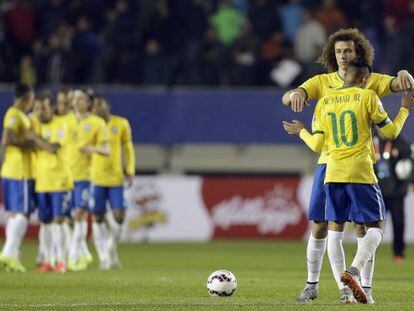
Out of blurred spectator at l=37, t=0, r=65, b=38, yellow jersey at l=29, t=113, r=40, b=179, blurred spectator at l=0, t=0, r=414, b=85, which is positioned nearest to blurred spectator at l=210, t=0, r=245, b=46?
blurred spectator at l=0, t=0, r=414, b=85

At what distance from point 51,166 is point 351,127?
757 centimetres

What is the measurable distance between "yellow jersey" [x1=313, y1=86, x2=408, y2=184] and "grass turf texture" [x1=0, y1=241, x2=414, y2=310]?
3.76 feet

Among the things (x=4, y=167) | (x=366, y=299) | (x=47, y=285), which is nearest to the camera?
(x=366, y=299)

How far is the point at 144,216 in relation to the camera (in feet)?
83.9

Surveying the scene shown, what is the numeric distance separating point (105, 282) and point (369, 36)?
1292cm

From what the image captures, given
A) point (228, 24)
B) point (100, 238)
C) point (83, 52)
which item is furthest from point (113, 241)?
point (228, 24)

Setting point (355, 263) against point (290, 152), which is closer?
point (355, 263)

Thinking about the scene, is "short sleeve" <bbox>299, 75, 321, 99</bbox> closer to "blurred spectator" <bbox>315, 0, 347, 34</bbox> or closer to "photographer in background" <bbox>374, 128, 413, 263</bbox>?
"photographer in background" <bbox>374, 128, 413, 263</bbox>

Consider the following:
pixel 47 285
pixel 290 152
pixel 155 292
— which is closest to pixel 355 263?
pixel 155 292

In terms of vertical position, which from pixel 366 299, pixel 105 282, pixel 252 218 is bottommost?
pixel 252 218

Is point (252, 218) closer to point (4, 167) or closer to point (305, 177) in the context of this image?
point (305, 177)

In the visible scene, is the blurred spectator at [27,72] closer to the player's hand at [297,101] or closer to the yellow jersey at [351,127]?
the player's hand at [297,101]

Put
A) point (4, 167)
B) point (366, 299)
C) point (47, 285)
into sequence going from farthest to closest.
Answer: point (4, 167) → point (47, 285) → point (366, 299)

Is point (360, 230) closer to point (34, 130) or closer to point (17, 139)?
point (17, 139)
